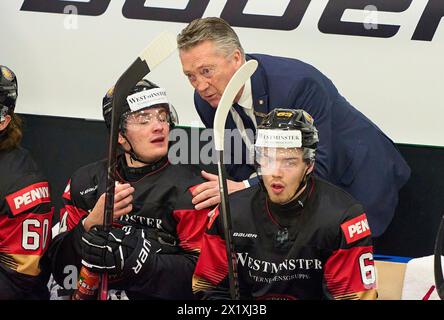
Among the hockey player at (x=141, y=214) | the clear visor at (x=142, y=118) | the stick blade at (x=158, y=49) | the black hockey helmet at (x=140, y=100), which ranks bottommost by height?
the hockey player at (x=141, y=214)

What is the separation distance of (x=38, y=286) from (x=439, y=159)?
A: 1.46m

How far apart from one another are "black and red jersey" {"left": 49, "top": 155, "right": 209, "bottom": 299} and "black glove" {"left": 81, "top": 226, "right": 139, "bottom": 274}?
102 mm

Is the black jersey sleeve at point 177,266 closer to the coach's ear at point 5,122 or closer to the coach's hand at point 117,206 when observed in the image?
the coach's hand at point 117,206

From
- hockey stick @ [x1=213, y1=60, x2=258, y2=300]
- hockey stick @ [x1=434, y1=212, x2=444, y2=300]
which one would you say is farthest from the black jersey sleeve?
hockey stick @ [x1=434, y1=212, x2=444, y2=300]

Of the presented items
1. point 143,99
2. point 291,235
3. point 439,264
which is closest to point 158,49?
point 143,99

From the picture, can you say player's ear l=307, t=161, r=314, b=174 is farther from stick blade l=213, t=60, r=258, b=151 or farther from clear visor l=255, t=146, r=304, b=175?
stick blade l=213, t=60, r=258, b=151

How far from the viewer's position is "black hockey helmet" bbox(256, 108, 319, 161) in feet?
10.00

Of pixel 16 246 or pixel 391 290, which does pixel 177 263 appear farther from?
pixel 391 290

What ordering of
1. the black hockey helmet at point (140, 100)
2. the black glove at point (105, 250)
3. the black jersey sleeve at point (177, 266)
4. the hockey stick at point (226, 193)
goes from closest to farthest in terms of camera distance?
the hockey stick at point (226, 193)
the black glove at point (105, 250)
the black jersey sleeve at point (177, 266)
the black hockey helmet at point (140, 100)

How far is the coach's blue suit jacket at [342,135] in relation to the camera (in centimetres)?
343

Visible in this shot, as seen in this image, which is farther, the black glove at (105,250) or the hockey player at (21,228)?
the hockey player at (21,228)

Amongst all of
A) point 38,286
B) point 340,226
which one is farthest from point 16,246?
point 340,226

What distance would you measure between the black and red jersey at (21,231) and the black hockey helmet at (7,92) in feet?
0.67

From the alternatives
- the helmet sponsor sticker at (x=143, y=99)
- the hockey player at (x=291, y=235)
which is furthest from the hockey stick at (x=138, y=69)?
the hockey player at (x=291, y=235)
